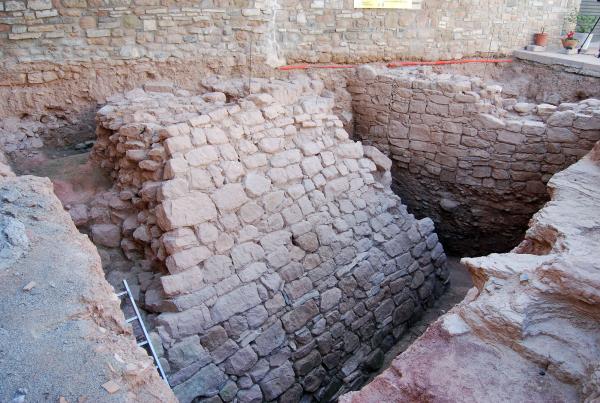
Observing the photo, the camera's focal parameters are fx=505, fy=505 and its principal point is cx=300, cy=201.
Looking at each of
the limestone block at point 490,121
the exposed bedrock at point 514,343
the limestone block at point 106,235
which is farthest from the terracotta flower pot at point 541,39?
the limestone block at point 106,235

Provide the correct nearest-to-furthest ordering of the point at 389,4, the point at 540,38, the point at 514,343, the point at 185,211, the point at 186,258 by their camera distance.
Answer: the point at 514,343 < the point at 186,258 < the point at 185,211 < the point at 389,4 < the point at 540,38

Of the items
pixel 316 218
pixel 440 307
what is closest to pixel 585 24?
pixel 440 307

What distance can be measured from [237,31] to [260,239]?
3202 mm

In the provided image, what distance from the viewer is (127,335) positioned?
2.94 meters

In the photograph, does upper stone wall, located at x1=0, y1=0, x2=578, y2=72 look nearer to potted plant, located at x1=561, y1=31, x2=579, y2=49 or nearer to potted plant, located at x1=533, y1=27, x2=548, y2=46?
potted plant, located at x1=533, y1=27, x2=548, y2=46

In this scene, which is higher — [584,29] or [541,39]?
[584,29]

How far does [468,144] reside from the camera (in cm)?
679

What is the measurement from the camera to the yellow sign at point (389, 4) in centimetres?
774

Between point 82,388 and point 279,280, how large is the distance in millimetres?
2658

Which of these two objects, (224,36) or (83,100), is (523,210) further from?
(83,100)

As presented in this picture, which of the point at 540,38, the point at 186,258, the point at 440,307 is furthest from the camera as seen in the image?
the point at 540,38

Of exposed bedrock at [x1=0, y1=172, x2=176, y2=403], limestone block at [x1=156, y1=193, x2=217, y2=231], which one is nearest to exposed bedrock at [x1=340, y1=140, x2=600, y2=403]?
exposed bedrock at [x1=0, y1=172, x2=176, y2=403]

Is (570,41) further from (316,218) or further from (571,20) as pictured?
(316,218)

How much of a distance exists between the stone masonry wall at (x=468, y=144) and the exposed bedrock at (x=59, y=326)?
4.88 meters
